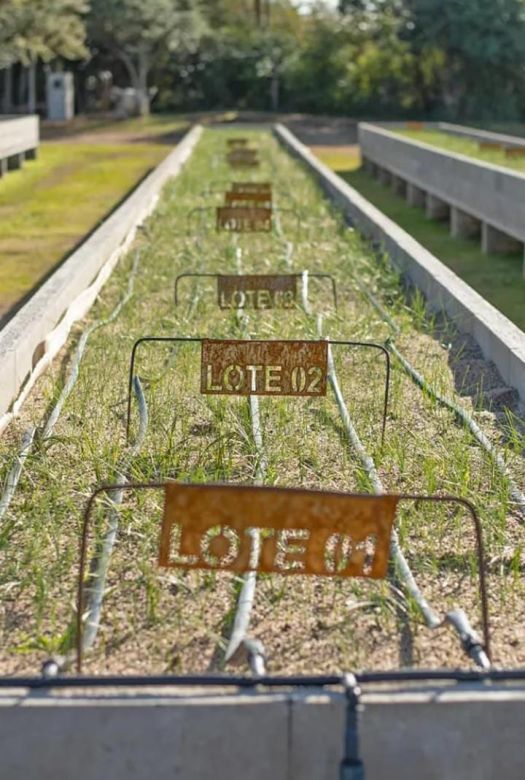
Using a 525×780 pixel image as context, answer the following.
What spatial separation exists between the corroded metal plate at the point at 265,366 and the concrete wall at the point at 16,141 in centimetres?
1576

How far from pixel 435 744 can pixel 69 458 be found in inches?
105

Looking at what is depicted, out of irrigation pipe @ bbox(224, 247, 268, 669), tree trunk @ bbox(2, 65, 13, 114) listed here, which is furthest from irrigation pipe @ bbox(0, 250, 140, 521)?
tree trunk @ bbox(2, 65, 13, 114)

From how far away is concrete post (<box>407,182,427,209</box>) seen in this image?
18266 millimetres

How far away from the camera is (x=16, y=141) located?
22.8 meters

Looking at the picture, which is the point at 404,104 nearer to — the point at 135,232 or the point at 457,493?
the point at 135,232

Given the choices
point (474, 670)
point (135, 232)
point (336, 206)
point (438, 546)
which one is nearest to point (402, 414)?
point (438, 546)

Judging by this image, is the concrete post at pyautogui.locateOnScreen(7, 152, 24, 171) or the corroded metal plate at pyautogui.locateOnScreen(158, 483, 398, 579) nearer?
the corroded metal plate at pyautogui.locateOnScreen(158, 483, 398, 579)

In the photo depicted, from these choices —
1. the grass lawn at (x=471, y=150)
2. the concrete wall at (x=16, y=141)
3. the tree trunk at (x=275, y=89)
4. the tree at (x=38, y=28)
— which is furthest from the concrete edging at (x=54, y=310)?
the tree trunk at (x=275, y=89)

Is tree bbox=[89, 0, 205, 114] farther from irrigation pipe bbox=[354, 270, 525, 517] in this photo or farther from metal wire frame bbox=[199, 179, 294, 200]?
irrigation pipe bbox=[354, 270, 525, 517]

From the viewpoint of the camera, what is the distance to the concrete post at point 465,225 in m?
14.4

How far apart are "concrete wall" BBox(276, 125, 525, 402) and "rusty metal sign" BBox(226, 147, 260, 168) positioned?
4843 millimetres

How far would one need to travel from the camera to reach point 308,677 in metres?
3.41

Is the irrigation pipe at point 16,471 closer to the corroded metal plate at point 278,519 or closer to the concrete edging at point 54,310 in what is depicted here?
the concrete edging at point 54,310

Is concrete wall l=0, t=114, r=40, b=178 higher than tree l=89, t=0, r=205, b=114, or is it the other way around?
tree l=89, t=0, r=205, b=114
